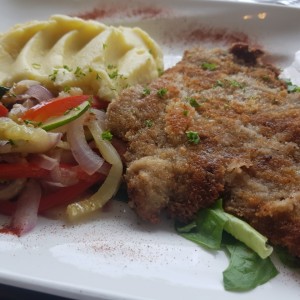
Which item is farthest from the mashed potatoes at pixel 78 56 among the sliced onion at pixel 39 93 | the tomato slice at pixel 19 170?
the tomato slice at pixel 19 170

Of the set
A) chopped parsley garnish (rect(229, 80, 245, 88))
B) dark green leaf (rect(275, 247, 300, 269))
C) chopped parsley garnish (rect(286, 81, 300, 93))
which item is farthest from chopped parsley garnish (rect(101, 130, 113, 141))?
chopped parsley garnish (rect(286, 81, 300, 93))

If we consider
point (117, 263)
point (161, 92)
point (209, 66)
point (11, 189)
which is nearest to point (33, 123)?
point (11, 189)

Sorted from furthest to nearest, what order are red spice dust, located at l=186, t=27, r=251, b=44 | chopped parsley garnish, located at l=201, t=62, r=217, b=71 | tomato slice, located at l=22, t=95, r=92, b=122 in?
1. red spice dust, located at l=186, t=27, r=251, b=44
2. chopped parsley garnish, located at l=201, t=62, r=217, b=71
3. tomato slice, located at l=22, t=95, r=92, b=122

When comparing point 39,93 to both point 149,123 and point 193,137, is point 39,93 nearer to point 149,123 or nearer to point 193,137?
point 149,123

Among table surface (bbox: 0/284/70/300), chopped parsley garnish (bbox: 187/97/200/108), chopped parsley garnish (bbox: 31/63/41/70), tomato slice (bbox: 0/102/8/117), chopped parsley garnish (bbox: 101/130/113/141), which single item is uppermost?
chopped parsley garnish (bbox: 31/63/41/70)

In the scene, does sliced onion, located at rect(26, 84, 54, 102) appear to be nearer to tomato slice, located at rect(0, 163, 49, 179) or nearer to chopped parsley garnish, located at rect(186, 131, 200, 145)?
tomato slice, located at rect(0, 163, 49, 179)

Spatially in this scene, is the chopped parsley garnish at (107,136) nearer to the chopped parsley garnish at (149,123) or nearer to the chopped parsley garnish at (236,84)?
the chopped parsley garnish at (149,123)

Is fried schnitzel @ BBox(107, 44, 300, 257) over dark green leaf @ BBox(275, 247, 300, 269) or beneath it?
over
